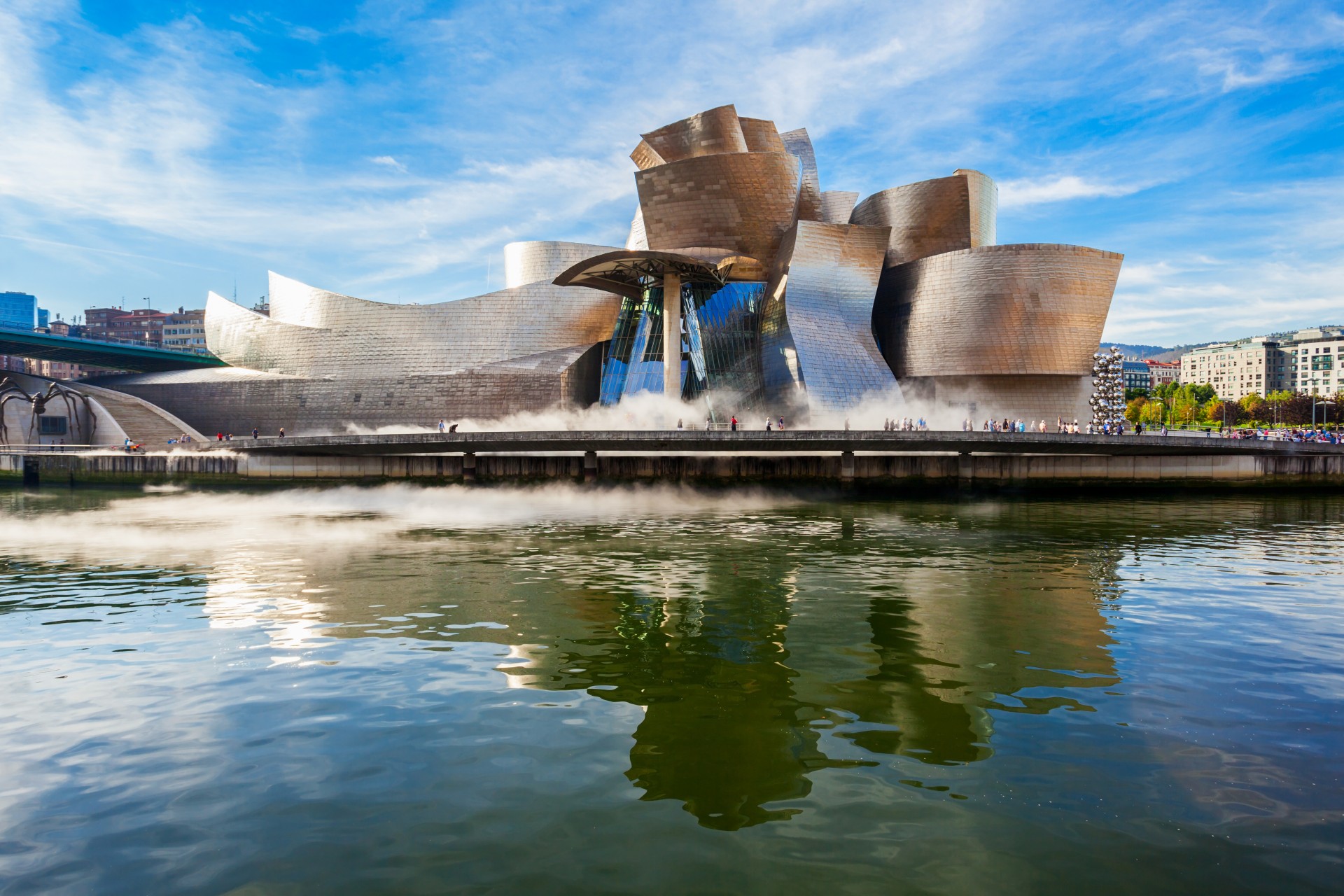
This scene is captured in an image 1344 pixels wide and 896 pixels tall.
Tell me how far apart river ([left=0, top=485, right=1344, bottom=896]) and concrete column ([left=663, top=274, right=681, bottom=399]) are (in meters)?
26.7

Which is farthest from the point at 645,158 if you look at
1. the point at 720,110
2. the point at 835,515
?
the point at 835,515

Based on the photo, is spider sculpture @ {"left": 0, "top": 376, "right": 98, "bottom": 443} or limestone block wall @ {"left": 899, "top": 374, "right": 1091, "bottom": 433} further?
limestone block wall @ {"left": 899, "top": 374, "right": 1091, "bottom": 433}

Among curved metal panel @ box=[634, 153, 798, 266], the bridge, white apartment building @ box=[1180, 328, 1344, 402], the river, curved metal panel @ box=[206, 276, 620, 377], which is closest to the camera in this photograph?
the river

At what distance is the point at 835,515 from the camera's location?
23.5 meters

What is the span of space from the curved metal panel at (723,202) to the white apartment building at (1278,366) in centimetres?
11824

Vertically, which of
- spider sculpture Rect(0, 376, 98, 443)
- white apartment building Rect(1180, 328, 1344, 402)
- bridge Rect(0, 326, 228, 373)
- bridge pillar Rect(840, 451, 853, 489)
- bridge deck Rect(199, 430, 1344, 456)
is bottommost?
bridge pillar Rect(840, 451, 853, 489)

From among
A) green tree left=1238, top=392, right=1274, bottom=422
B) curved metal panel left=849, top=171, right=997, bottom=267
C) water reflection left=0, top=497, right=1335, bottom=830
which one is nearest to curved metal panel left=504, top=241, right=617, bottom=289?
curved metal panel left=849, top=171, right=997, bottom=267

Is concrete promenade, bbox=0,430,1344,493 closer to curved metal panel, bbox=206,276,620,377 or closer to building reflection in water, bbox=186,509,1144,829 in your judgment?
curved metal panel, bbox=206,276,620,377

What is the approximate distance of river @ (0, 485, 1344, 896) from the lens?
4203mm

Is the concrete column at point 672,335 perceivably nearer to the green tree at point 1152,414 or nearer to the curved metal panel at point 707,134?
the curved metal panel at point 707,134

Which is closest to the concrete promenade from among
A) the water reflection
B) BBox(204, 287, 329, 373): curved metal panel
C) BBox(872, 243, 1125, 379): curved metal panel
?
BBox(872, 243, 1125, 379): curved metal panel

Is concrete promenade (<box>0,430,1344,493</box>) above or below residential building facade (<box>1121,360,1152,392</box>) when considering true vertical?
below

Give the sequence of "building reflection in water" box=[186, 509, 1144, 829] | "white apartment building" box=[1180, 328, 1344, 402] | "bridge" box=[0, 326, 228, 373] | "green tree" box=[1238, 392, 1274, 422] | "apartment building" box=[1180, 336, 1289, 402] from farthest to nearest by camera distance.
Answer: "apartment building" box=[1180, 336, 1289, 402]
"white apartment building" box=[1180, 328, 1344, 402]
"green tree" box=[1238, 392, 1274, 422]
"bridge" box=[0, 326, 228, 373]
"building reflection in water" box=[186, 509, 1144, 829]

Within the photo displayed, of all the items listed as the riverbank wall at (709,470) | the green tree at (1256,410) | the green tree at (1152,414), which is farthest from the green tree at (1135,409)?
the riverbank wall at (709,470)
